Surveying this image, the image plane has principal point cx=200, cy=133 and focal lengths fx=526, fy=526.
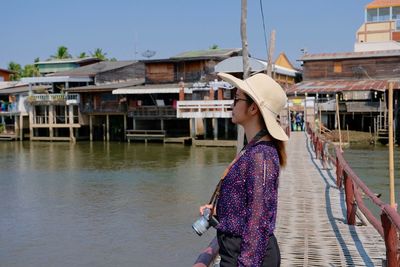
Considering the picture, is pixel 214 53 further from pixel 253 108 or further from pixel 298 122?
pixel 253 108

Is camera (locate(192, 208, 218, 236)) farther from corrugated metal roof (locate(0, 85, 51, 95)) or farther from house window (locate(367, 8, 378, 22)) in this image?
corrugated metal roof (locate(0, 85, 51, 95))

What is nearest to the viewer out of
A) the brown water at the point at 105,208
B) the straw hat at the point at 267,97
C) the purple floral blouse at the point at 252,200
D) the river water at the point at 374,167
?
the purple floral blouse at the point at 252,200

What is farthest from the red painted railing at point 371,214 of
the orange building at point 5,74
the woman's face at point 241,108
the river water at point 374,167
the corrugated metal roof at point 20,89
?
the orange building at point 5,74

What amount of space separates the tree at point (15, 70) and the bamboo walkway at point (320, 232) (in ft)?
166

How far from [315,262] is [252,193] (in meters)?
2.97

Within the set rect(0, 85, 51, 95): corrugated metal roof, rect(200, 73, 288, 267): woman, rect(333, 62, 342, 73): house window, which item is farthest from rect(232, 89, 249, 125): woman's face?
rect(0, 85, 51, 95): corrugated metal roof

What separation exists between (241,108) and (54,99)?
123 feet

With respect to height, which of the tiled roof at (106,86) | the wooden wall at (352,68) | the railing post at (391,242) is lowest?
Answer: the railing post at (391,242)

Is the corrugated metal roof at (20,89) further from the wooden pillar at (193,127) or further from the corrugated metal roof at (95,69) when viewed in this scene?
A: the wooden pillar at (193,127)

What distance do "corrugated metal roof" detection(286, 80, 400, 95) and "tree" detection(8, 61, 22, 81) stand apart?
34.6m

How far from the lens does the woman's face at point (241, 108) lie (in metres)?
2.68

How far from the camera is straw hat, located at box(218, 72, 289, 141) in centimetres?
260

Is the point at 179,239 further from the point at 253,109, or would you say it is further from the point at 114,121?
the point at 114,121

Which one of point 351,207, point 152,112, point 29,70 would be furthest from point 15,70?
point 351,207
